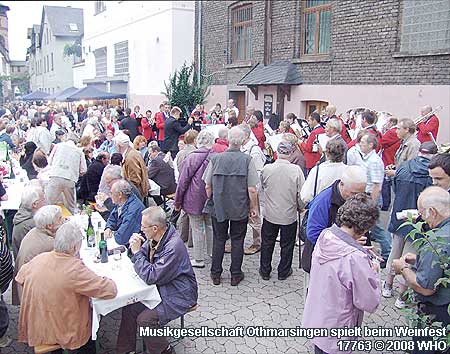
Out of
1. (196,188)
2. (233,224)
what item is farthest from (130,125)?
(233,224)

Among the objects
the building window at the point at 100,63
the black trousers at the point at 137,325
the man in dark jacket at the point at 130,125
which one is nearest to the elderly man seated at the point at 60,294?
the black trousers at the point at 137,325

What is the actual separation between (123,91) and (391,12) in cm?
1765

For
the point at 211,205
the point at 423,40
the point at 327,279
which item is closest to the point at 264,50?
the point at 423,40

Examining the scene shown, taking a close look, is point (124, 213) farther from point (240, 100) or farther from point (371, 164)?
point (240, 100)

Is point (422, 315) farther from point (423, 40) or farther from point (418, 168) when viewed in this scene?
point (423, 40)

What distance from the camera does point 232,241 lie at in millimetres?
5414

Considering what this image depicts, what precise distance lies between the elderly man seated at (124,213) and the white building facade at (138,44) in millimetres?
14944

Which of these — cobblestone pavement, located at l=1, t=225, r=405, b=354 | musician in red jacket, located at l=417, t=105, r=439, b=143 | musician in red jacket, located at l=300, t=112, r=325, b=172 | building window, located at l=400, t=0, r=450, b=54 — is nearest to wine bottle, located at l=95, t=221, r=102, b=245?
cobblestone pavement, located at l=1, t=225, r=405, b=354

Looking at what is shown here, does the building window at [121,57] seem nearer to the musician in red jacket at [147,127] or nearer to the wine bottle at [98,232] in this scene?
the musician in red jacket at [147,127]

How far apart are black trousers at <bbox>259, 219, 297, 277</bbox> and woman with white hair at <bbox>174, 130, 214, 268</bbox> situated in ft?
2.90

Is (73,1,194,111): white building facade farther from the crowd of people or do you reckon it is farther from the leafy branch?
the leafy branch

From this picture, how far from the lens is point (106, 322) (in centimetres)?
457

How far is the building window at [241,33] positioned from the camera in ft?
51.2

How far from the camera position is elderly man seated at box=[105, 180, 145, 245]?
467cm
